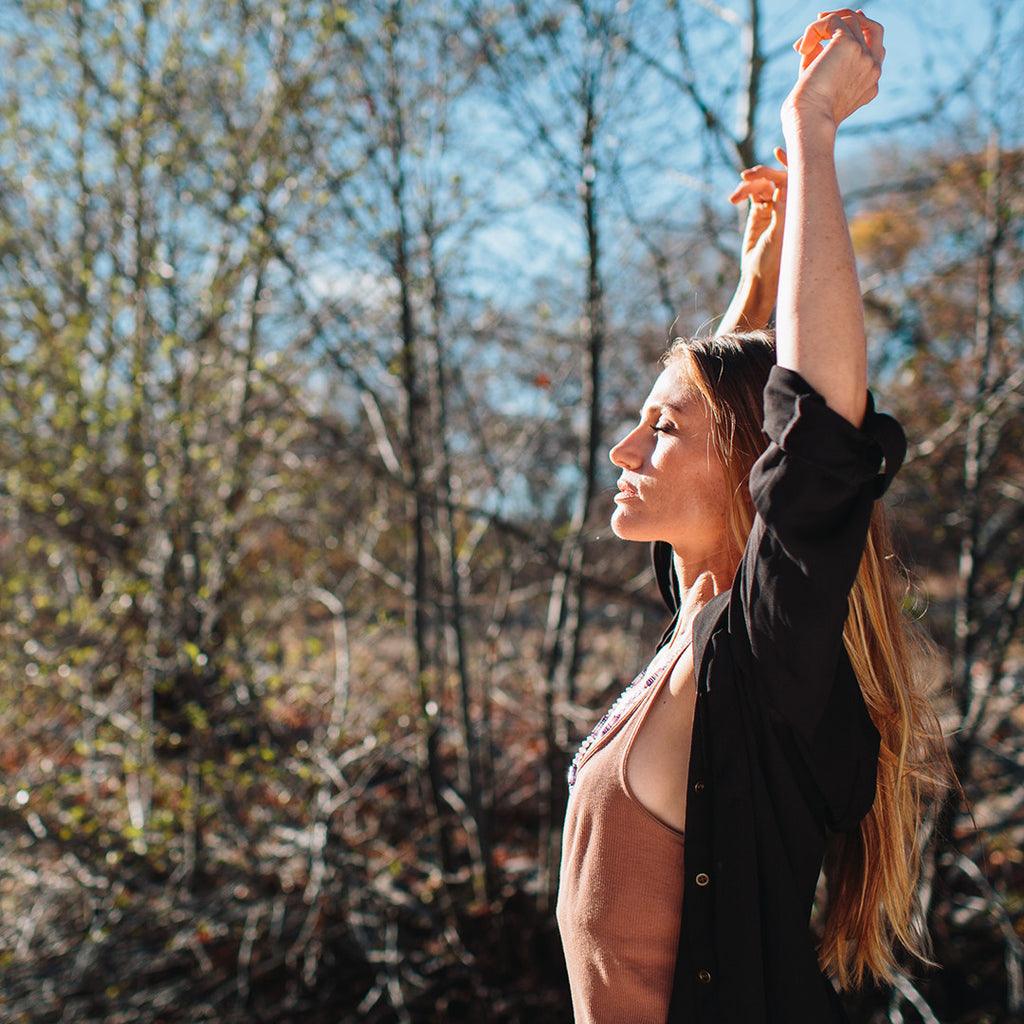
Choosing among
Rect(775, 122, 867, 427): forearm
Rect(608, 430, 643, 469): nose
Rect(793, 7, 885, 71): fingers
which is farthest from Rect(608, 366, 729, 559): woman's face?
Rect(793, 7, 885, 71): fingers

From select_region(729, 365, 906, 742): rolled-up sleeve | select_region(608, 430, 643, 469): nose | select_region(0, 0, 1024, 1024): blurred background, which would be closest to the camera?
select_region(729, 365, 906, 742): rolled-up sleeve

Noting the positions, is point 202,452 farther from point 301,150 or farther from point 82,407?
point 301,150

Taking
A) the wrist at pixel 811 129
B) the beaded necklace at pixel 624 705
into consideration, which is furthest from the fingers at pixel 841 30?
the beaded necklace at pixel 624 705

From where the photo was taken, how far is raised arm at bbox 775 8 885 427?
44.6 inches

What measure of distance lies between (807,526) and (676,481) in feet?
1.07

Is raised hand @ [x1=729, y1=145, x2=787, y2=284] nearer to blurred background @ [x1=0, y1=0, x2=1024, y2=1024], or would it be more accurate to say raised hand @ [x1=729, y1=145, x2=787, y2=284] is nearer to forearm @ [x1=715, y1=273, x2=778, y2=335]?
forearm @ [x1=715, y1=273, x2=778, y2=335]

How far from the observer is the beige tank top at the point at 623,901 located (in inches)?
49.4

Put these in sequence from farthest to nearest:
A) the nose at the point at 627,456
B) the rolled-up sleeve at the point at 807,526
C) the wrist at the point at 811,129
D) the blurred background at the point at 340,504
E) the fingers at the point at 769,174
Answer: the blurred background at the point at 340,504
the fingers at the point at 769,174
the nose at the point at 627,456
the wrist at the point at 811,129
the rolled-up sleeve at the point at 807,526

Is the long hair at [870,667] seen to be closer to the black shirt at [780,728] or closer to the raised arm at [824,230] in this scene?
the black shirt at [780,728]

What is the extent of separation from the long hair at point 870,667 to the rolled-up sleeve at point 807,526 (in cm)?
17

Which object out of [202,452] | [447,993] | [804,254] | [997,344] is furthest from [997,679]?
[202,452]

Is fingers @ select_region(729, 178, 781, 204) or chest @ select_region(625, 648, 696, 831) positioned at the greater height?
fingers @ select_region(729, 178, 781, 204)

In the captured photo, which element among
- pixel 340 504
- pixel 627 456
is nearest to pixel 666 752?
pixel 627 456

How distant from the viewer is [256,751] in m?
3.62
